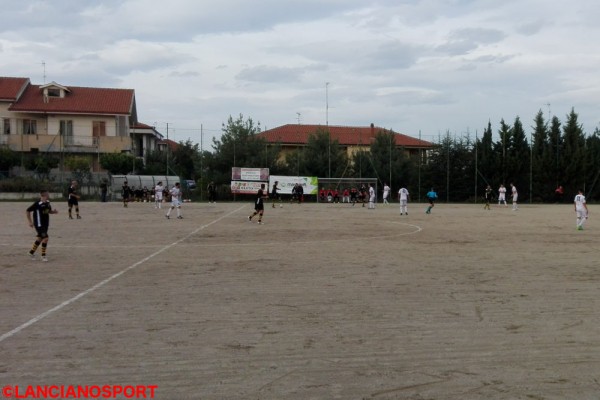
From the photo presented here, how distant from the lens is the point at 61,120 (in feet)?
186

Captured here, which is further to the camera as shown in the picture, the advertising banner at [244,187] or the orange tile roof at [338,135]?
the orange tile roof at [338,135]

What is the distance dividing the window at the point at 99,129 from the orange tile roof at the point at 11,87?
22.5 feet

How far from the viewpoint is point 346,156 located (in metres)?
57.1

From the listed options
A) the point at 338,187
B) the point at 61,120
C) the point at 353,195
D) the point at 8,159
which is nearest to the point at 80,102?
the point at 61,120

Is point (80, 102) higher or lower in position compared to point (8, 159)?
higher

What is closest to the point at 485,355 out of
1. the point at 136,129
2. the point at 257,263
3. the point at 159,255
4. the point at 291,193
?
the point at 257,263

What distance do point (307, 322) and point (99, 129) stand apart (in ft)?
176

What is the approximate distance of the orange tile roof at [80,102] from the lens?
183 ft

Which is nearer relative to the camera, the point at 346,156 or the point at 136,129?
the point at 346,156

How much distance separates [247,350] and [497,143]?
173ft

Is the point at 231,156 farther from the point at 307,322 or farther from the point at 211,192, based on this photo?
the point at 307,322

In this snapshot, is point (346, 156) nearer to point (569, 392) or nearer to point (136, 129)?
point (136, 129)

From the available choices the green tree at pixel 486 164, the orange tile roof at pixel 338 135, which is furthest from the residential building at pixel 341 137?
the green tree at pixel 486 164

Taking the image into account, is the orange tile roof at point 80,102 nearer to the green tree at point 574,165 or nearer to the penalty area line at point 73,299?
the green tree at point 574,165
